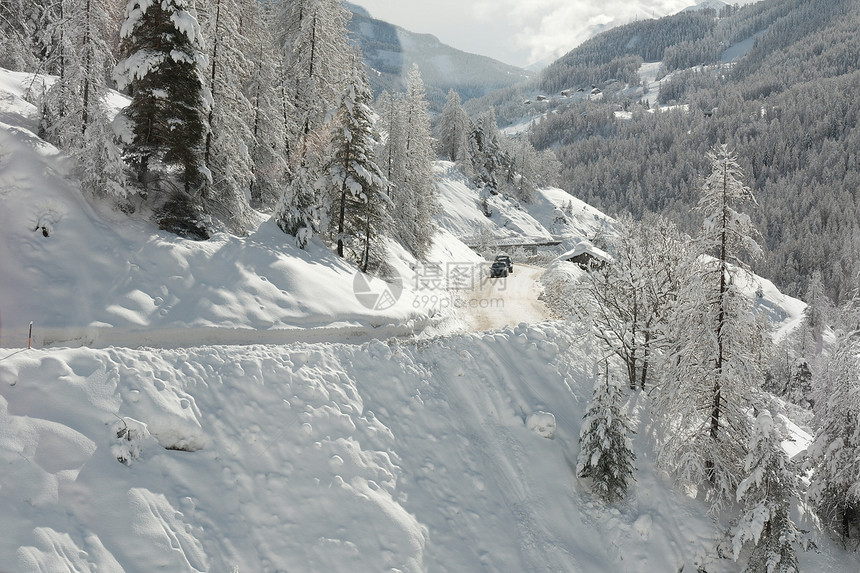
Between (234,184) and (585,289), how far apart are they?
16046 mm

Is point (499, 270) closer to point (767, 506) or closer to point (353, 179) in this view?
point (353, 179)

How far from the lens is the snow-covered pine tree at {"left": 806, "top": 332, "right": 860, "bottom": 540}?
1553 cm

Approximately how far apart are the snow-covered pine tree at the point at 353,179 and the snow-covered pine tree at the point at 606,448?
1339cm

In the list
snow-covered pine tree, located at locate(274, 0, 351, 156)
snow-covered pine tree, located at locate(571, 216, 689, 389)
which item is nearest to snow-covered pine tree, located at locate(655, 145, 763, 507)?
snow-covered pine tree, located at locate(571, 216, 689, 389)

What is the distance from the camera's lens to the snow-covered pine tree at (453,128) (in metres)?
88.9

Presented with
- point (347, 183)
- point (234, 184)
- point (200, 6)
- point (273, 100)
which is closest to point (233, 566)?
point (234, 184)

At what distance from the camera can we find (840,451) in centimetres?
1587

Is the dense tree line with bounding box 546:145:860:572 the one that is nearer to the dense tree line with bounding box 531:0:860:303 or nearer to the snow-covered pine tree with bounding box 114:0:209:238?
the snow-covered pine tree with bounding box 114:0:209:238

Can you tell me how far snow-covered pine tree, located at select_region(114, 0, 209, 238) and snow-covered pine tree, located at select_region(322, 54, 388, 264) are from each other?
249 inches

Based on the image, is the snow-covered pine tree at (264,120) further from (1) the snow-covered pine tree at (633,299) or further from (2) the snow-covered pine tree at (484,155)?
(2) the snow-covered pine tree at (484,155)

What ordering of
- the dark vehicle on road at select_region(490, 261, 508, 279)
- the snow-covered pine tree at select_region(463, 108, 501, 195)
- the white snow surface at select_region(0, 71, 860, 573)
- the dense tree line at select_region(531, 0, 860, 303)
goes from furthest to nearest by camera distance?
the dense tree line at select_region(531, 0, 860, 303) → the snow-covered pine tree at select_region(463, 108, 501, 195) → the dark vehicle on road at select_region(490, 261, 508, 279) → the white snow surface at select_region(0, 71, 860, 573)

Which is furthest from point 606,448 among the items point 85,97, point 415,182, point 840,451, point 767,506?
point 415,182

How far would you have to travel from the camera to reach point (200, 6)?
64.7 feet

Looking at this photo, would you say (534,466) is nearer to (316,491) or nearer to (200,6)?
(316,491)
